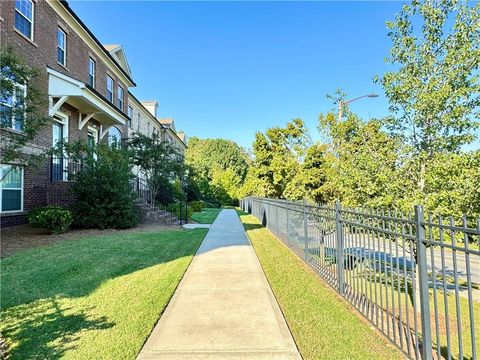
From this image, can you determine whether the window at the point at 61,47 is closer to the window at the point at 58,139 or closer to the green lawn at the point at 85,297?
the window at the point at 58,139

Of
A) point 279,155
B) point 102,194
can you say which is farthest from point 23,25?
point 279,155

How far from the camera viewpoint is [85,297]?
4.80 meters

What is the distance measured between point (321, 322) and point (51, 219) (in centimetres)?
970

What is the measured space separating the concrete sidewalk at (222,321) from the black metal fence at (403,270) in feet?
4.03

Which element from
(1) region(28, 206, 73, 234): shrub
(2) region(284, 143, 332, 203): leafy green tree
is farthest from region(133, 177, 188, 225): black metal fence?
(2) region(284, 143, 332, 203): leafy green tree

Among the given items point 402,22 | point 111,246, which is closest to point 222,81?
point 111,246

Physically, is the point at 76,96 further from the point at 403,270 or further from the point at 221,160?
the point at 221,160

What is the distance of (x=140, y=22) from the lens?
1338 cm

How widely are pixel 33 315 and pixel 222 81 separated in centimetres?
2547

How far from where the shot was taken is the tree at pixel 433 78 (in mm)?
4742

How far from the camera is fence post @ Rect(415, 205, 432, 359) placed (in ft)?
9.57

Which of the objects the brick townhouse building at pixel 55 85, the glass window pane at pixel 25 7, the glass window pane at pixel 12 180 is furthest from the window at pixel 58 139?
the glass window pane at pixel 25 7

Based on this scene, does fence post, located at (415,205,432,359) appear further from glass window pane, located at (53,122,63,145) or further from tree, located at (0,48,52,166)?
glass window pane, located at (53,122,63,145)

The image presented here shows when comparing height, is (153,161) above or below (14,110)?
above
